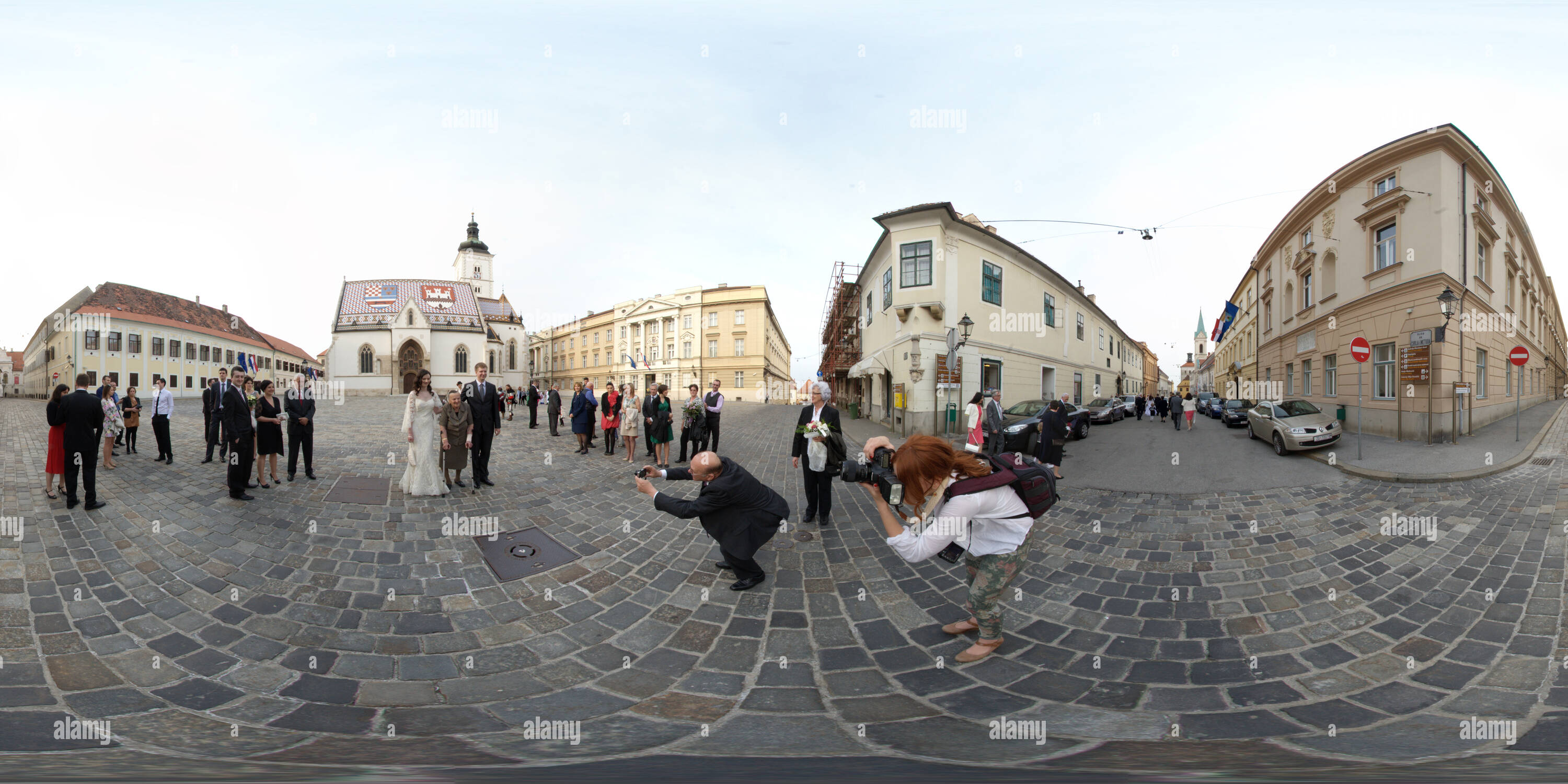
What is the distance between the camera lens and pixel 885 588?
408cm

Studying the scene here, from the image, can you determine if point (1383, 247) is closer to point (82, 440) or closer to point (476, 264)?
point (82, 440)

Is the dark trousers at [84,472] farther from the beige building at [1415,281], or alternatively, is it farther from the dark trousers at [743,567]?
the beige building at [1415,281]

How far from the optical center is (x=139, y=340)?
130ft

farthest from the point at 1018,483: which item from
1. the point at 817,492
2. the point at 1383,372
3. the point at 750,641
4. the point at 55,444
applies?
the point at 1383,372

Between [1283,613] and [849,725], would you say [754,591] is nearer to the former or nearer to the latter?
[849,725]

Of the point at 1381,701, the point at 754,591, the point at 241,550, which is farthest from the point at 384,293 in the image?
the point at 1381,701

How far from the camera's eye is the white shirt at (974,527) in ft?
9.53

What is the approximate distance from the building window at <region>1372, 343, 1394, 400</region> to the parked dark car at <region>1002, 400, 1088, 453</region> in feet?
22.1

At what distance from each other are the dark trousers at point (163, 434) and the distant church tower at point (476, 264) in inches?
2593

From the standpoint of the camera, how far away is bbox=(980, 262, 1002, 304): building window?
18641mm

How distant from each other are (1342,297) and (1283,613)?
1847 cm

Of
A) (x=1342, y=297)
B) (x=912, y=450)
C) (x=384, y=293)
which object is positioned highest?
(x=384, y=293)

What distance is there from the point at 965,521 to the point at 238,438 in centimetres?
824

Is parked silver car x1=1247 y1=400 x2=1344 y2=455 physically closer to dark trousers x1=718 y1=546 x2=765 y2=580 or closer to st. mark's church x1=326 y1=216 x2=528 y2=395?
dark trousers x1=718 y1=546 x2=765 y2=580
